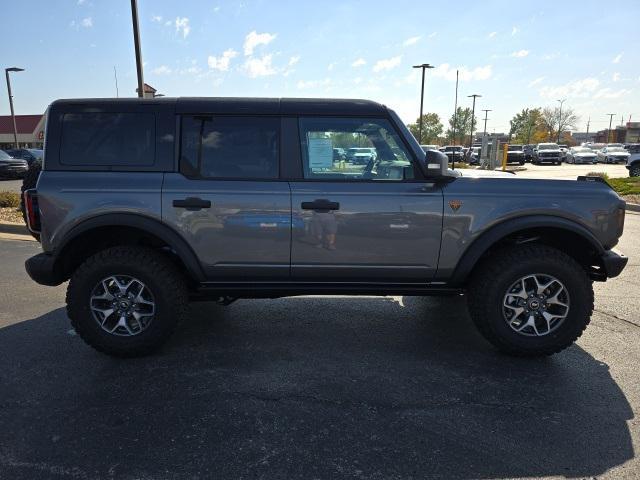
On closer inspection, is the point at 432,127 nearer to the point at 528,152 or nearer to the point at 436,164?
the point at 528,152

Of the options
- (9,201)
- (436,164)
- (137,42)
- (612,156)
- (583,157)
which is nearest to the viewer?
(436,164)

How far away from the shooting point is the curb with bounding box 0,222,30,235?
8.80 meters

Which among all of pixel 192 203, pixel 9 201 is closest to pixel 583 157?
pixel 9 201

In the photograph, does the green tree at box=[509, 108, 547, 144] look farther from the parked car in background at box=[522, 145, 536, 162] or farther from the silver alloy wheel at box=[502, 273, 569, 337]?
the silver alloy wheel at box=[502, 273, 569, 337]

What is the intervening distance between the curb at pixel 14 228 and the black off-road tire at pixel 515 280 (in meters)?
8.48

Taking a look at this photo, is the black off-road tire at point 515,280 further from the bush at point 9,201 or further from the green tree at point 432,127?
the green tree at point 432,127

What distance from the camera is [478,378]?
11.1 feet

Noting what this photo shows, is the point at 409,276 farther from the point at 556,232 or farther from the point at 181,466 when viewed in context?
the point at 181,466

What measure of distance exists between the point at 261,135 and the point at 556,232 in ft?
7.93

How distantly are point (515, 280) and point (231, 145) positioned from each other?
2.40m

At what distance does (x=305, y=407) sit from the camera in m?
2.99

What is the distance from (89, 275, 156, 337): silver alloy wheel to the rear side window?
92cm

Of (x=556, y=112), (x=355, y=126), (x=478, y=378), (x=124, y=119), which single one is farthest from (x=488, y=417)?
(x=556, y=112)

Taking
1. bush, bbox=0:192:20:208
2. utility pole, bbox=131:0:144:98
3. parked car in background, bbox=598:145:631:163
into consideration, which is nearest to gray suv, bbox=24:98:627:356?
utility pole, bbox=131:0:144:98
